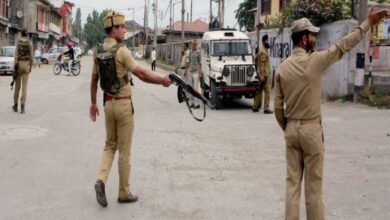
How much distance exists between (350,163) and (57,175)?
4277 mm

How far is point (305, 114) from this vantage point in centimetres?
455

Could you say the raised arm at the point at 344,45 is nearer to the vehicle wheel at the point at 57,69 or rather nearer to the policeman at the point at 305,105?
the policeman at the point at 305,105

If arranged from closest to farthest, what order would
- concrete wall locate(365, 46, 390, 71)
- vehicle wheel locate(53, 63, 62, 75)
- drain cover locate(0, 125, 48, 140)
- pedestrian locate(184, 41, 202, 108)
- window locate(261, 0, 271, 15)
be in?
drain cover locate(0, 125, 48, 140) < pedestrian locate(184, 41, 202, 108) < concrete wall locate(365, 46, 390, 71) < vehicle wheel locate(53, 63, 62, 75) < window locate(261, 0, 271, 15)

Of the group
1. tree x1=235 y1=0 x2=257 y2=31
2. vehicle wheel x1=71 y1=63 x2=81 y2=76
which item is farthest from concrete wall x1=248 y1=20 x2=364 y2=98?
tree x1=235 y1=0 x2=257 y2=31

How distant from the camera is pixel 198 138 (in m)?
10.4

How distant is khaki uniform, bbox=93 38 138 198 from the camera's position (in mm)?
5812

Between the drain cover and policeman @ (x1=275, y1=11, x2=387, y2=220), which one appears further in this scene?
the drain cover

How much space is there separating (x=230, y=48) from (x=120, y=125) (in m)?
10.8

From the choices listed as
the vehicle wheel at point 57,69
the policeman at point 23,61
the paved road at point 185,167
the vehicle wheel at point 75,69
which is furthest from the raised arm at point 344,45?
the vehicle wheel at point 57,69

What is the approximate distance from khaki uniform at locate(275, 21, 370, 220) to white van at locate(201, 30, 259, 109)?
1030cm

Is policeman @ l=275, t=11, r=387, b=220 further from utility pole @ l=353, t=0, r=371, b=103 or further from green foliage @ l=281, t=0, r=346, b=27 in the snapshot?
green foliage @ l=281, t=0, r=346, b=27

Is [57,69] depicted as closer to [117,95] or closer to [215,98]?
[215,98]

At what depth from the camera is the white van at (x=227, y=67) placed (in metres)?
15.3

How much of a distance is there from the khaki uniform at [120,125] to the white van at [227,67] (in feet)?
30.6
